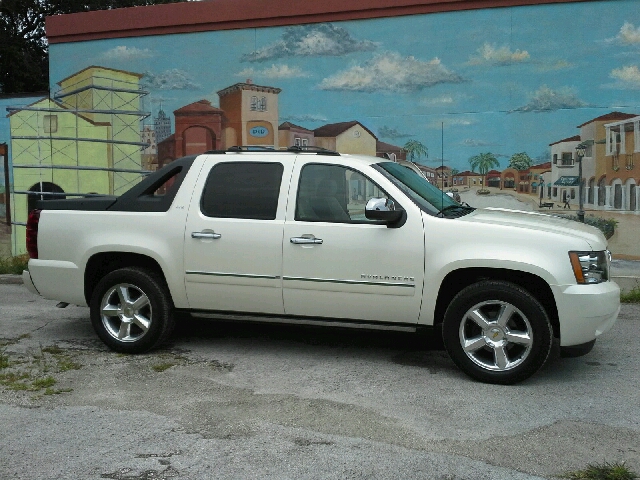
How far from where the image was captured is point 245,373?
6234mm

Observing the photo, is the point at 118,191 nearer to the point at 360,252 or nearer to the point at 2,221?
the point at 2,221

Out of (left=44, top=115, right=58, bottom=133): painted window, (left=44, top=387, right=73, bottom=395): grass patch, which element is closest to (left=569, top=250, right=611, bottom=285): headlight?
(left=44, top=387, right=73, bottom=395): grass patch

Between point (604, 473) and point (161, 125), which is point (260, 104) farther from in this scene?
point (604, 473)

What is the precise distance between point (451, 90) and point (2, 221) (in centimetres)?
767

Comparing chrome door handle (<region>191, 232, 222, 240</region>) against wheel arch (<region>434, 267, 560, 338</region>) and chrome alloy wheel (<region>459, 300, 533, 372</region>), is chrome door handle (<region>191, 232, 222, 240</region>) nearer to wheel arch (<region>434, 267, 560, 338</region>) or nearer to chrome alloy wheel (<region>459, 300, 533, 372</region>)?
wheel arch (<region>434, 267, 560, 338</region>)

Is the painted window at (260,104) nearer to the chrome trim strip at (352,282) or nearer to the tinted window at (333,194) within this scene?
the tinted window at (333,194)

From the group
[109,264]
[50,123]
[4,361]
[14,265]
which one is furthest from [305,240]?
[50,123]

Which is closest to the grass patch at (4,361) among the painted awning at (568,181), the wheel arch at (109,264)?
the wheel arch at (109,264)

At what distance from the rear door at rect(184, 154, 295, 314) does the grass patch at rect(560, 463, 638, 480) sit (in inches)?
114

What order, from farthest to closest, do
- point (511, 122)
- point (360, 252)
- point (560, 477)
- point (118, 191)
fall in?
point (118, 191) < point (511, 122) < point (360, 252) < point (560, 477)

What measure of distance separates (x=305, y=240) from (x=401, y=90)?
198 inches

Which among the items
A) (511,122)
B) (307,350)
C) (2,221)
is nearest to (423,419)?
(307,350)

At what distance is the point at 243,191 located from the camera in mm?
6621

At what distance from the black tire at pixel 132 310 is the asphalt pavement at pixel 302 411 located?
0.15 m
